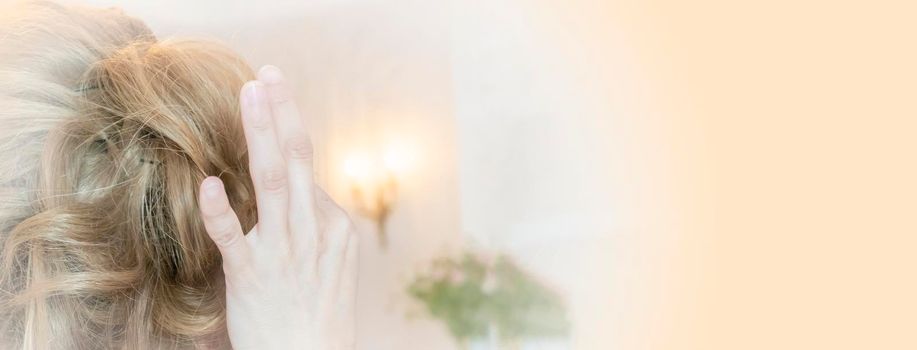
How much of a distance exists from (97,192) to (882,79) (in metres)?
0.71

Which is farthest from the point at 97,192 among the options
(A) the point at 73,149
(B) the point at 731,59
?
(B) the point at 731,59

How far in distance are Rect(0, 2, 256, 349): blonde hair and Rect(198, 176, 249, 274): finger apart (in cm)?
11

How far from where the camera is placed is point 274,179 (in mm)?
615

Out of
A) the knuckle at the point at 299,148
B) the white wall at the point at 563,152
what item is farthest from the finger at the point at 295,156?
the white wall at the point at 563,152

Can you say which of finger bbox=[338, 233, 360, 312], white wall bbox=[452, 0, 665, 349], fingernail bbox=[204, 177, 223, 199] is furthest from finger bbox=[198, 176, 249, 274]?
white wall bbox=[452, 0, 665, 349]

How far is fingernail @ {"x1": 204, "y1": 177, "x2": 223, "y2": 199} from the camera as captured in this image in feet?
1.91

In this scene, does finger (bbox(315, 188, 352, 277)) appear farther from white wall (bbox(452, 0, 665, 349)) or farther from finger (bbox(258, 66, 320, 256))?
white wall (bbox(452, 0, 665, 349))

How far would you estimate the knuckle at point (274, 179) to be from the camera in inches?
24.1

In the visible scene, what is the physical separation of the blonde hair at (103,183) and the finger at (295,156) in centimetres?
13

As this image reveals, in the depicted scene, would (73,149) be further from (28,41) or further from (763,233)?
(763,233)

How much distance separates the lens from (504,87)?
106 centimetres

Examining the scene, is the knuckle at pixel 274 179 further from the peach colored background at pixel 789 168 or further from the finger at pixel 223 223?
the peach colored background at pixel 789 168

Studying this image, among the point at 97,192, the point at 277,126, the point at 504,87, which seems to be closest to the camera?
the point at 277,126

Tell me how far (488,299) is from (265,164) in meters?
0.60
